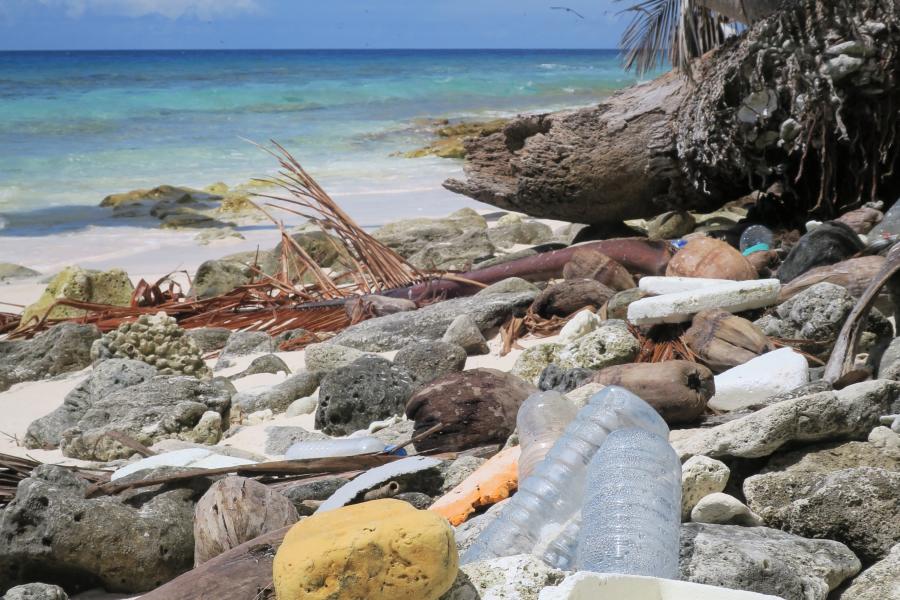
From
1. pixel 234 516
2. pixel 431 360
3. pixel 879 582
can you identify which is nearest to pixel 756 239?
pixel 431 360

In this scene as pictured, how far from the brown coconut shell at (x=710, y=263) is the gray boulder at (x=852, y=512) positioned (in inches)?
110

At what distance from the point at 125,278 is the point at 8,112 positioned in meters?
24.7

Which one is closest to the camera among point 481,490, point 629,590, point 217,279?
point 629,590

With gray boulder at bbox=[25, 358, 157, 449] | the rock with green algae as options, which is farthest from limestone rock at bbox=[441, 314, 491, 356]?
the rock with green algae

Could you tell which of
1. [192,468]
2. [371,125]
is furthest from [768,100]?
[371,125]

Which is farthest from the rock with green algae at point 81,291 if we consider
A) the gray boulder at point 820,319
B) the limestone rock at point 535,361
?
the gray boulder at point 820,319

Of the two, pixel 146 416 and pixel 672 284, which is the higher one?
pixel 672 284

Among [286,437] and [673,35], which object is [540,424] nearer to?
[286,437]

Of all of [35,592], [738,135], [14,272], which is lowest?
[14,272]

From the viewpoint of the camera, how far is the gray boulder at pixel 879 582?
211 cm

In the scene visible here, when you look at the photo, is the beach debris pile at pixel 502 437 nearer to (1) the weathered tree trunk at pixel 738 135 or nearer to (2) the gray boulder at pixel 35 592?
(2) the gray boulder at pixel 35 592

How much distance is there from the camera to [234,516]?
2.69 metres

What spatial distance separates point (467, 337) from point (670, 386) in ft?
5.80

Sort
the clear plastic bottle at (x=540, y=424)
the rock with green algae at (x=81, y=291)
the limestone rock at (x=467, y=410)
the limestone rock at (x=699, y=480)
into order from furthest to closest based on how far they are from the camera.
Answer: the rock with green algae at (x=81, y=291) → the limestone rock at (x=467, y=410) → the clear plastic bottle at (x=540, y=424) → the limestone rock at (x=699, y=480)
